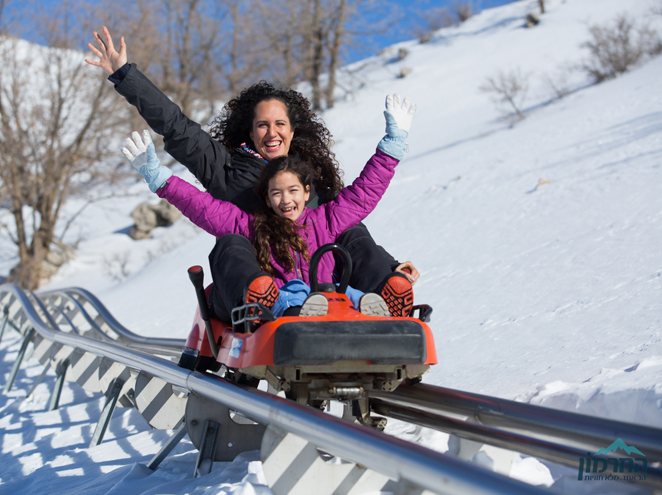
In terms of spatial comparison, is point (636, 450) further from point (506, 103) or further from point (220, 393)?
point (506, 103)

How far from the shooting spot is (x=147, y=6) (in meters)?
29.2

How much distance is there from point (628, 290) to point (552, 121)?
10.0 metres

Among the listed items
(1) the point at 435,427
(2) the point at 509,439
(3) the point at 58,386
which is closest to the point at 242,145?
(1) the point at 435,427

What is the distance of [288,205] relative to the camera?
3770 mm

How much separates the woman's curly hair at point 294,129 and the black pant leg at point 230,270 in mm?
840

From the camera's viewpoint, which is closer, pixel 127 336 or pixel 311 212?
pixel 311 212

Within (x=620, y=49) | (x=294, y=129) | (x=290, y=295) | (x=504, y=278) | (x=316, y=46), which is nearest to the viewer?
(x=290, y=295)

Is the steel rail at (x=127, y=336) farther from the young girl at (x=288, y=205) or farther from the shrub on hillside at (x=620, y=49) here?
the shrub on hillside at (x=620, y=49)

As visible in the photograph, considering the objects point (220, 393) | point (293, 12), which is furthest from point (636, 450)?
point (293, 12)

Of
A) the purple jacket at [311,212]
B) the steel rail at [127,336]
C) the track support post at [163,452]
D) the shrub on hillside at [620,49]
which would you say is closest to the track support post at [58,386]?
the steel rail at [127,336]

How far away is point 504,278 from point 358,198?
3.82 meters

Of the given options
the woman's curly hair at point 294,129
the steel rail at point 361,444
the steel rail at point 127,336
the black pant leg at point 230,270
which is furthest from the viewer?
the steel rail at point 127,336

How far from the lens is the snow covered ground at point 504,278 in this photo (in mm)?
3895

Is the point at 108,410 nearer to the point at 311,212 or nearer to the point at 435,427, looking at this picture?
the point at 311,212
